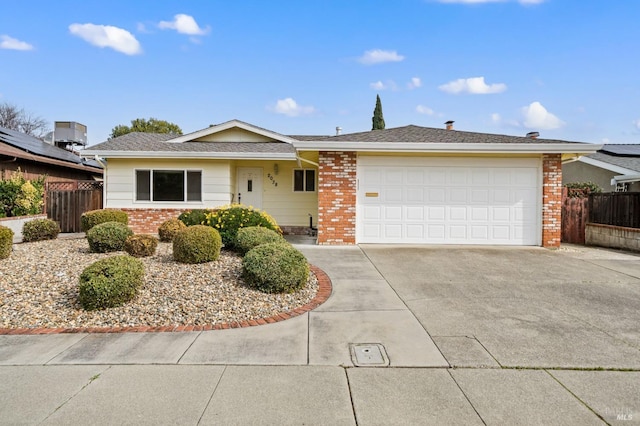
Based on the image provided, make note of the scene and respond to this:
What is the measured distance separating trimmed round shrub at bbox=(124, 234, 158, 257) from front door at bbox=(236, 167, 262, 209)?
650 centimetres

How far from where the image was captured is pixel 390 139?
1026 centimetres

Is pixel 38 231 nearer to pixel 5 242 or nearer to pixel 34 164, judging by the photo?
pixel 5 242

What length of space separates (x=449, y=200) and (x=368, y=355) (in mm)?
7526

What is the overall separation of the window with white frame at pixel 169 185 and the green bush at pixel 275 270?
26.1 ft

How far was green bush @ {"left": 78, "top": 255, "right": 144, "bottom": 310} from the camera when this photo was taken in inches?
188

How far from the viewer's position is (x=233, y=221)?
8.36 metres

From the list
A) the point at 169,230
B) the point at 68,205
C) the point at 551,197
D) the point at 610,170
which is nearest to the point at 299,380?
the point at 169,230

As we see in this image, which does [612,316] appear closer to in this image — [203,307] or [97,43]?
[203,307]

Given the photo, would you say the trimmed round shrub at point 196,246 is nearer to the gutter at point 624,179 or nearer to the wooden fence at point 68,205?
the wooden fence at point 68,205

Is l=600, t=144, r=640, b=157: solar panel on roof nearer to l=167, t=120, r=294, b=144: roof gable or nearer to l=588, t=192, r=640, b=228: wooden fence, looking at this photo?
l=588, t=192, r=640, b=228: wooden fence

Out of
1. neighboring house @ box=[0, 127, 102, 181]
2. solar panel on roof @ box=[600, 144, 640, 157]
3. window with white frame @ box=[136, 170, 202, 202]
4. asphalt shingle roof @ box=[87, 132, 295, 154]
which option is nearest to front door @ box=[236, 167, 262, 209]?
asphalt shingle roof @ box=[87, 132, 295, 154]

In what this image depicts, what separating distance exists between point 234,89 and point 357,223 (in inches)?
390

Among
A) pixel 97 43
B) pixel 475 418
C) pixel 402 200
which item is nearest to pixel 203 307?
pixel 475 418

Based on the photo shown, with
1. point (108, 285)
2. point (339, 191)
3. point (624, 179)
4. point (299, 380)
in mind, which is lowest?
point (299, 380)
